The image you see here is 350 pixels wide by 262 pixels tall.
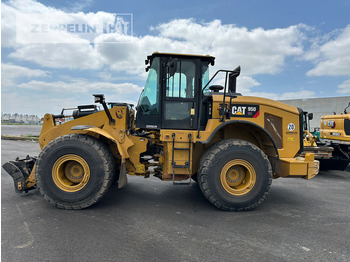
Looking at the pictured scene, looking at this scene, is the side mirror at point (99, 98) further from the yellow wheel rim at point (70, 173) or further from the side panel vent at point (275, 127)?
the side panel vent at point (275, 127)

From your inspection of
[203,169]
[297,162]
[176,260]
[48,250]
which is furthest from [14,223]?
[297,162]

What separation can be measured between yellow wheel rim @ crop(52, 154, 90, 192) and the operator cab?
1.33 meters

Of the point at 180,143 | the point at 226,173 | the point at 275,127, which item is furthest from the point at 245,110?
the point at 180,143

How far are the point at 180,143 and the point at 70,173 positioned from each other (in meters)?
2.04

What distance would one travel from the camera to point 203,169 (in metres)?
3.81

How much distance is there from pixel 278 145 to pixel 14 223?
4504 mm

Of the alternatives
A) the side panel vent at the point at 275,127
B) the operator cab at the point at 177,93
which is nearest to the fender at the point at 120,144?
the operator cab at the point at 177,93

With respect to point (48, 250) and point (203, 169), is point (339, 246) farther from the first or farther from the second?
point (48, 250)

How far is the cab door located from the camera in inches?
166

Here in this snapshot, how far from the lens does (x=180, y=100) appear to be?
166 inches

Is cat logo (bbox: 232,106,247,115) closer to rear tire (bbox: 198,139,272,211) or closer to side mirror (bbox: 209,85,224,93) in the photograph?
rear tire (bbox: 198,139,272,211)

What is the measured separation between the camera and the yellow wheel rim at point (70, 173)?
3.81 metres

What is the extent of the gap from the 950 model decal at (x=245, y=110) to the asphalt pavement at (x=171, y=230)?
5.58 ft

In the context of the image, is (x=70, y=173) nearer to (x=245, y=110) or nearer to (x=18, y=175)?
(x=18, y=175)
